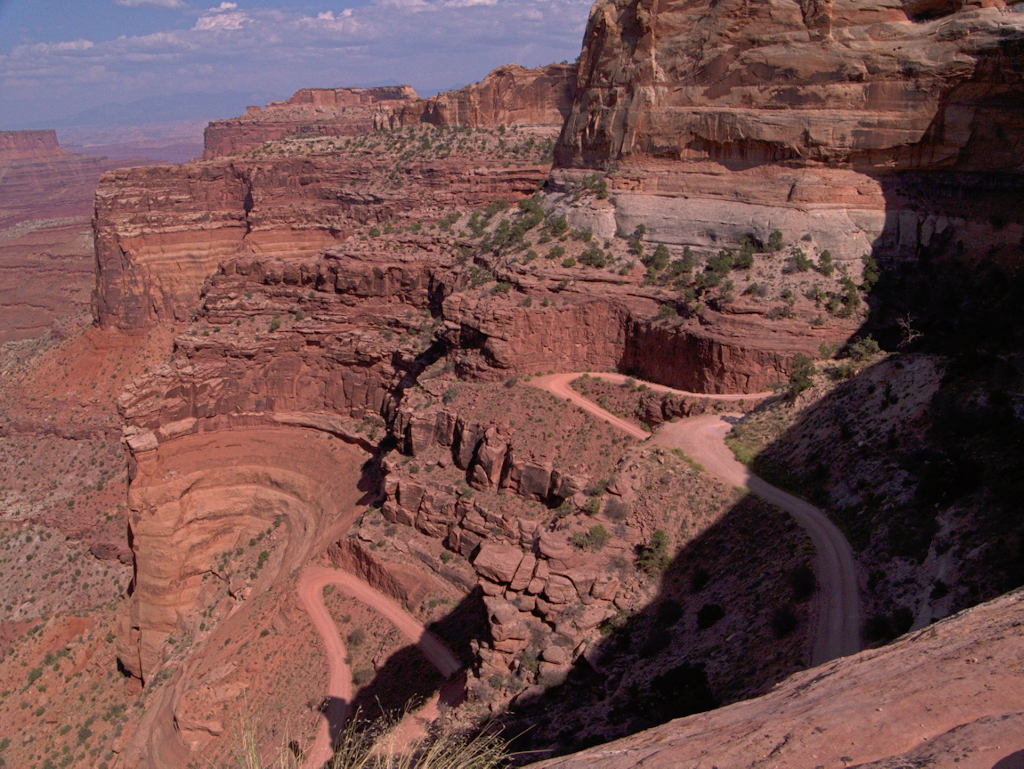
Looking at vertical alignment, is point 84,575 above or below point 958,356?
below

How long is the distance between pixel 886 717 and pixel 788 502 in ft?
44.7

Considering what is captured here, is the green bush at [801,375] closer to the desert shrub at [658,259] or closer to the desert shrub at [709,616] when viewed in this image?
the desert shrub at [658,259]

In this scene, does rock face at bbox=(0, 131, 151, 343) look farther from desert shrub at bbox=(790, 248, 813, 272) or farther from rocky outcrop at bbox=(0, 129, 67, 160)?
desert shrub at bbox=(790, 248, 813, 272)

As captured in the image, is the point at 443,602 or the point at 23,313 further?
the point at 23,313

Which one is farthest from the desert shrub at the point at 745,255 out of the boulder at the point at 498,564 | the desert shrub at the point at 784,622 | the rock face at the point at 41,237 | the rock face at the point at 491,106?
the rock face at the point at 41,237

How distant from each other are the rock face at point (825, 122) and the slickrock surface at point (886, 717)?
2538 cm

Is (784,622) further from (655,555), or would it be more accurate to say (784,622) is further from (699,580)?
(655,555)

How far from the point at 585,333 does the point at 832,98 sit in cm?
1451

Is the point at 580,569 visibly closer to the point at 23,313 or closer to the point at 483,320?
the point at 483,320

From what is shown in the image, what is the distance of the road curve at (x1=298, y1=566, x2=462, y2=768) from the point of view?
79.4ft

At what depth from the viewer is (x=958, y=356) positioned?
23.1 metres

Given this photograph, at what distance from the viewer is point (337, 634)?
27.7 meters

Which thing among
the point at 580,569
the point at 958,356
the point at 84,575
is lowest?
the point at 84,575

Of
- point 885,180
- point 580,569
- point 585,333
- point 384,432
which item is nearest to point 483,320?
point 585,333
